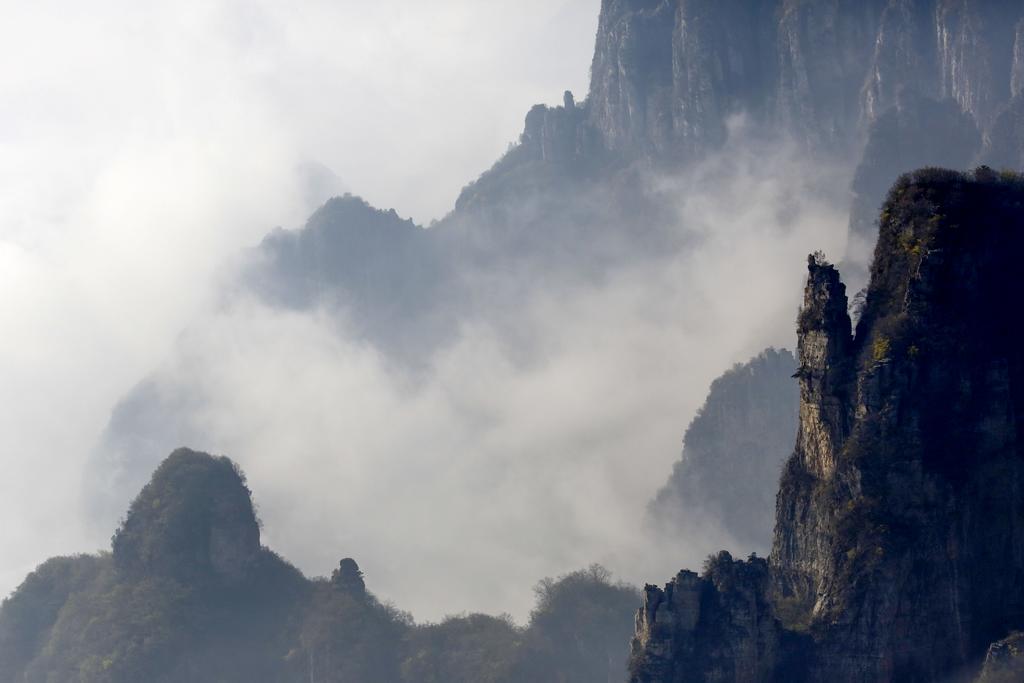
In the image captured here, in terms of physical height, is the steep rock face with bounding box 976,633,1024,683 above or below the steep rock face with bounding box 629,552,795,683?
below

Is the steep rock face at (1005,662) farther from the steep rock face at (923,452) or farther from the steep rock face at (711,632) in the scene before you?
the steep rock face at (711,632)

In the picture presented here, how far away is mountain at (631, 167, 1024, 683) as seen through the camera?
459 ft

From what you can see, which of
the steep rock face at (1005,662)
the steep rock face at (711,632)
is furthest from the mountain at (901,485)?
the steep rock face at (1005,662)

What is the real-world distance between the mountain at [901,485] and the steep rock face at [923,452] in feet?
0.45

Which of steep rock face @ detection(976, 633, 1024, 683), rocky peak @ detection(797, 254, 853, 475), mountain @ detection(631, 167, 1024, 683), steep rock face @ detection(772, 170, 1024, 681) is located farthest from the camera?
rocky peak @ detection(797, 254, 853, 475)

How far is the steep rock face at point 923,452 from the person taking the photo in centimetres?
13975

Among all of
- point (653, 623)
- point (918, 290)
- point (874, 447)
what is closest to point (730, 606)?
point (653, 623)

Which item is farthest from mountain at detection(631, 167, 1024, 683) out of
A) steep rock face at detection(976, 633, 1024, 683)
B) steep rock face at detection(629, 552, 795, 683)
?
steep rock face at detection(976, 633, 1024, 683)

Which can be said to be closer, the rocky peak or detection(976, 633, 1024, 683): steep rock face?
detection(976, 633, 1024, 683): steep rock face

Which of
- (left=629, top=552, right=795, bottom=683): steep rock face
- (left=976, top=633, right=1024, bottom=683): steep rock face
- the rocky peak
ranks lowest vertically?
(left=976, top=633, right=1024, bottom=683): steep rock face

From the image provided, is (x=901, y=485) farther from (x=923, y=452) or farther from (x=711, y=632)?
(x=711, y=632)

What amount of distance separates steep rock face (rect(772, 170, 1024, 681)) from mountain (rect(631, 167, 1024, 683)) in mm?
136

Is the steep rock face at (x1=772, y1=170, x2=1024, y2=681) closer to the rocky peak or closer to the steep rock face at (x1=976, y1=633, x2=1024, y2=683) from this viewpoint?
the rocky peak

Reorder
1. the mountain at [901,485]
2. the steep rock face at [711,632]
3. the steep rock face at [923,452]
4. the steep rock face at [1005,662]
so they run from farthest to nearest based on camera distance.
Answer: the steep rock face at [711,632] < the mountain at [901,485] < the steep rock face at [923,452] < the steep rock face at [1005,662]
